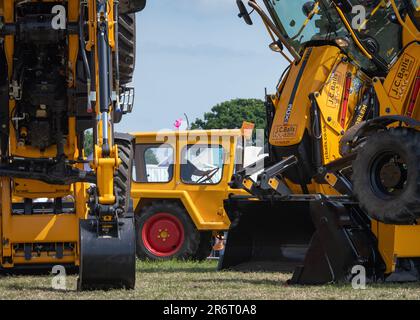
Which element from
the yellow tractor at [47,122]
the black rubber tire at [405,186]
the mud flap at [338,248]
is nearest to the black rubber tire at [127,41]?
the yellow tractor at [47,122]

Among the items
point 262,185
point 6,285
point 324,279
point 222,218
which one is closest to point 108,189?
point 6,285

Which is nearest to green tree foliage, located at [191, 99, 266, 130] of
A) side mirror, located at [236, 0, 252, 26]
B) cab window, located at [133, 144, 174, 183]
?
cab window, located at [133, 144, 174, 183]

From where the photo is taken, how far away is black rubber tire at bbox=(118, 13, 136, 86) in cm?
1314

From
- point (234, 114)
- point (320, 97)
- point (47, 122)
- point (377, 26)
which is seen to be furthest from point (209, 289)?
point (234, 114)

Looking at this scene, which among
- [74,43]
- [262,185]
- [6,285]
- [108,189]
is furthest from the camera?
[262,185]

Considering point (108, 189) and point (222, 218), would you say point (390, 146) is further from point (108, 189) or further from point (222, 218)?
point (222, 218)

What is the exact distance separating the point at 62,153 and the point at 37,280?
4.67 feet

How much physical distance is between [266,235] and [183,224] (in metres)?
3.91

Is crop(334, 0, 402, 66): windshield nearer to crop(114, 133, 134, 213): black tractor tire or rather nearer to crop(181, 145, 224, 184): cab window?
crop(114, 133, 134, 213): black tractor tire

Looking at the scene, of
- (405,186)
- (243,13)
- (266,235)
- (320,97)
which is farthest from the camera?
(243,13)

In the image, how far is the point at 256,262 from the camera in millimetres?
13117

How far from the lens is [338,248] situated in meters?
10.7

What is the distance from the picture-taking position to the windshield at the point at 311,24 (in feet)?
41.4

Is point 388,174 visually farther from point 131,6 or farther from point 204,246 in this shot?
point 204,246
